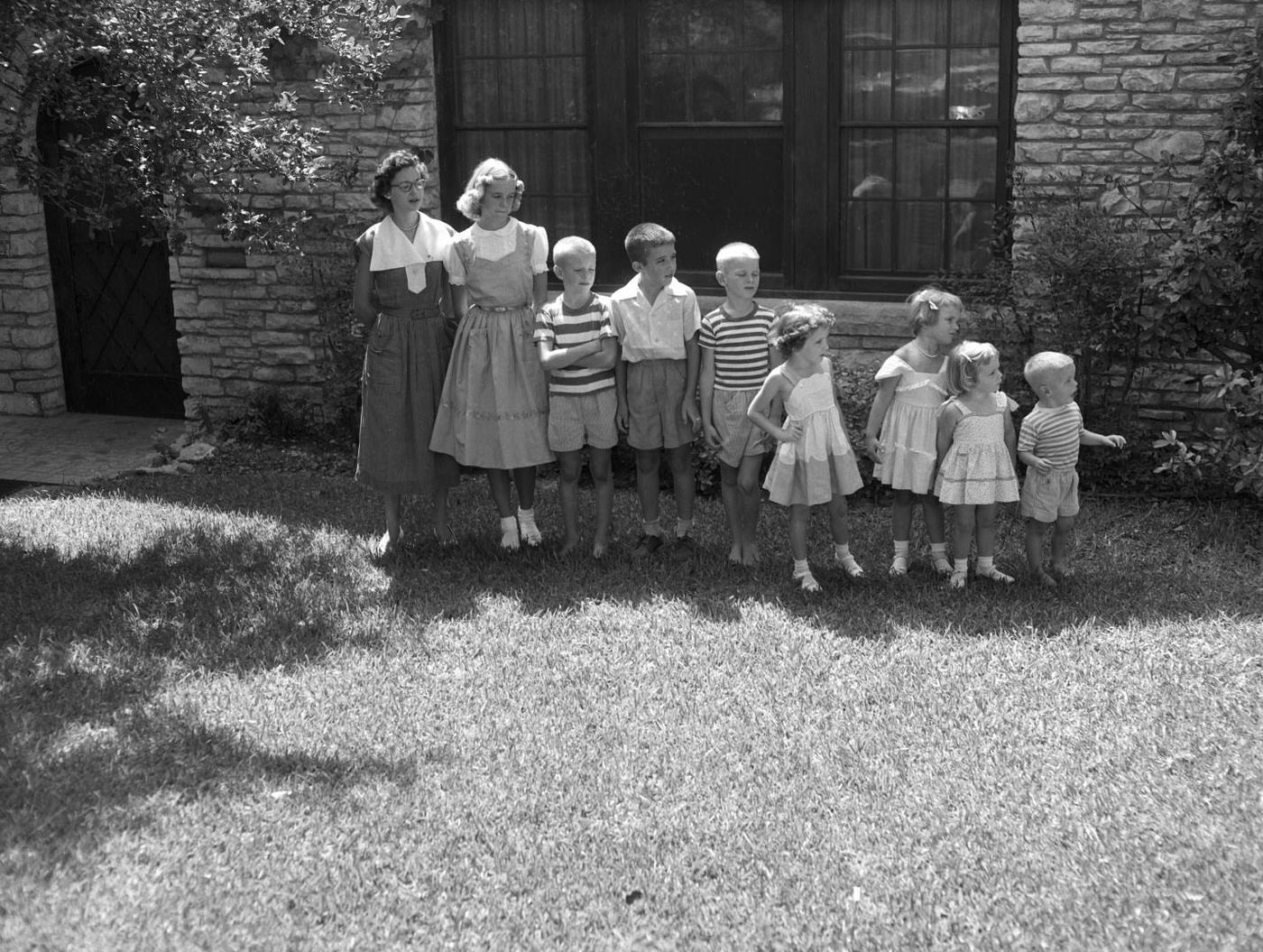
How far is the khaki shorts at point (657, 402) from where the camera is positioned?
20.0ft

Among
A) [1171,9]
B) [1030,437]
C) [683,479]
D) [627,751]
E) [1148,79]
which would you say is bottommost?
[627,751]

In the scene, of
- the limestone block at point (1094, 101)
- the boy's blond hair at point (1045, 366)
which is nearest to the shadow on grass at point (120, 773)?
the boy's blond hair at point (1045, 366)

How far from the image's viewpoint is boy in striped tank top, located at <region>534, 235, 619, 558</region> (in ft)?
19.9

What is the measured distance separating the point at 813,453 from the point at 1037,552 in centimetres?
98

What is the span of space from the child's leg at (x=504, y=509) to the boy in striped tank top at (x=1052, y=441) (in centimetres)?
218

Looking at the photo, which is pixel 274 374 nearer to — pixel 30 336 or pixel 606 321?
pixel 30 336

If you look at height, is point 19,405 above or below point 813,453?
below

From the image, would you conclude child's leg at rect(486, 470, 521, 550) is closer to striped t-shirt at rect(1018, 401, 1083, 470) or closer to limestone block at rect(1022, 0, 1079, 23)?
striped t-shirt at rect(1018, 401, 1083, 470)

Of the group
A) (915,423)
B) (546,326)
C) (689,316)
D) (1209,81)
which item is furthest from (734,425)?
(1209,81)

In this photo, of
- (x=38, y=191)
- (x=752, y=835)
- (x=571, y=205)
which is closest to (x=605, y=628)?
(x=752, y=835)

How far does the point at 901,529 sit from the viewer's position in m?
5.97

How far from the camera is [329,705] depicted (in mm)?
4828

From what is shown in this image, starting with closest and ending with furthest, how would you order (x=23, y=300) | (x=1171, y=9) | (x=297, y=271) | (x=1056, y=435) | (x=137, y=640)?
(x=137, y=640), (x=1056, y=435), (x=1171, y=9), (x=297, y=271), (x=23, y=300)

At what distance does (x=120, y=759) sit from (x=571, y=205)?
194 inches
